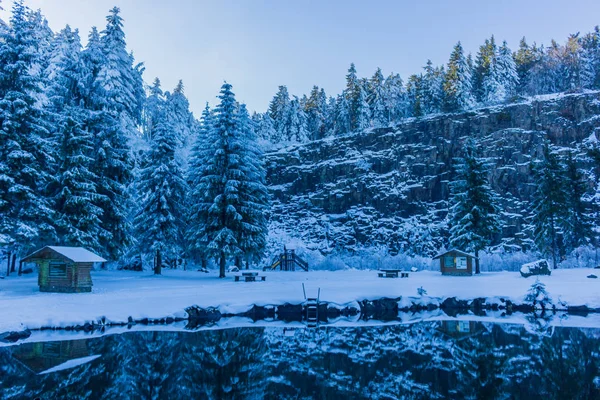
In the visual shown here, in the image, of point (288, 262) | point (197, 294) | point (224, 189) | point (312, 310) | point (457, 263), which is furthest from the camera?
point (288, 262)

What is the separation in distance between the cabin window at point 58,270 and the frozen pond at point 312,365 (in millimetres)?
8263

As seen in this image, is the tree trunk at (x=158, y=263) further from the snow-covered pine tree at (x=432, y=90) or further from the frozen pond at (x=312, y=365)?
the snow-covered pine tree at (x=432, y=90)

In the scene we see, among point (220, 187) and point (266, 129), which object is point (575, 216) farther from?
point (266, 129)

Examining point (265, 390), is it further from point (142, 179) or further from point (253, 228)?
point (142, 179)

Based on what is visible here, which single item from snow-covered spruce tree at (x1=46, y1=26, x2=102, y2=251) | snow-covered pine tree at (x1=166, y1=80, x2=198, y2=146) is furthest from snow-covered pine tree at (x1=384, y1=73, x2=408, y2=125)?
snow-covered spruce tree at (x1=46, y1=26, x2=102, y2=251)

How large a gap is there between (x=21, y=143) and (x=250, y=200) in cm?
1568

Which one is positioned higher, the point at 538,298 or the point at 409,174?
the point at 409,174

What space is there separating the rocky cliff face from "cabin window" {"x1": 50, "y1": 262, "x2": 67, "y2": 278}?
44.4 meters

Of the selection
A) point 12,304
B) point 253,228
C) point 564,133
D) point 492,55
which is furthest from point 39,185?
point 492,55

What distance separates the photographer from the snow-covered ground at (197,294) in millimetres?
19375

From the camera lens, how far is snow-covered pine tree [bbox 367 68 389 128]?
84750 millimetres

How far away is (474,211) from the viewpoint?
131 ft

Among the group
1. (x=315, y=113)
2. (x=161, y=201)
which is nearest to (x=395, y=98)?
(x=315, y=113)

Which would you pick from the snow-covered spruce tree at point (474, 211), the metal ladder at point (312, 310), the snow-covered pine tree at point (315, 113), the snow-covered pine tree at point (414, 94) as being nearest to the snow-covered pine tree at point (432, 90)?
the snow-covered pine tree at point (414, 94)
